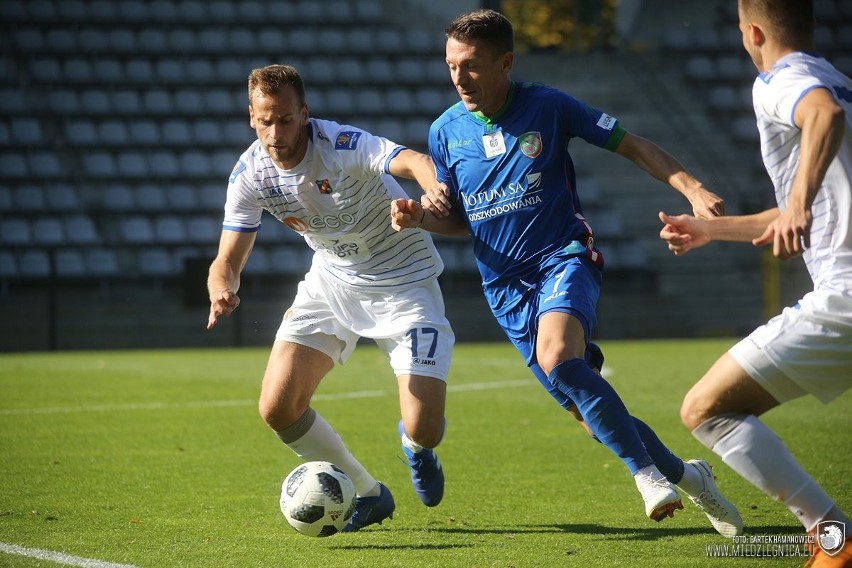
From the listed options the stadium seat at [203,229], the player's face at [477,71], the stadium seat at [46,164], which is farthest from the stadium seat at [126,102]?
the player's face at [477,71]

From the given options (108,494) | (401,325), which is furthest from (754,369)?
(108,494)

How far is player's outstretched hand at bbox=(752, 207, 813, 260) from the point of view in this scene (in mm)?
3447

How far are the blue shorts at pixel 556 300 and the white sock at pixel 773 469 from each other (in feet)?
3.51

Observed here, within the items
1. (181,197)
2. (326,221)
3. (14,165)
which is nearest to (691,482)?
(326,221)

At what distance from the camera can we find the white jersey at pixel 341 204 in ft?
17.2

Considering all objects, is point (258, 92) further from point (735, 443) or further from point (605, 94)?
point (605, 94)

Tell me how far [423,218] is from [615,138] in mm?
917

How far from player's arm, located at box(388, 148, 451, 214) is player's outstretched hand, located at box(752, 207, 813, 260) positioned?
1.59m

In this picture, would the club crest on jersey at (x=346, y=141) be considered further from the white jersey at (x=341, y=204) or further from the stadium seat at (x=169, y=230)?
the stadium seat at (x=169, y=230)

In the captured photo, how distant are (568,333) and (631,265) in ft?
51.9

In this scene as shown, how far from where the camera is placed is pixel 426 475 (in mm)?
5332

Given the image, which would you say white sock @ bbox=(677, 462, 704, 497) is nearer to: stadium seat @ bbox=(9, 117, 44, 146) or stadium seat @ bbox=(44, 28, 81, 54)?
stadium seat @ bbox=(9, 117, 44, 146)

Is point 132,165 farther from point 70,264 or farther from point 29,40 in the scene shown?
point 29,40

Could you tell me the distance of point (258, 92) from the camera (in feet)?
16.2
